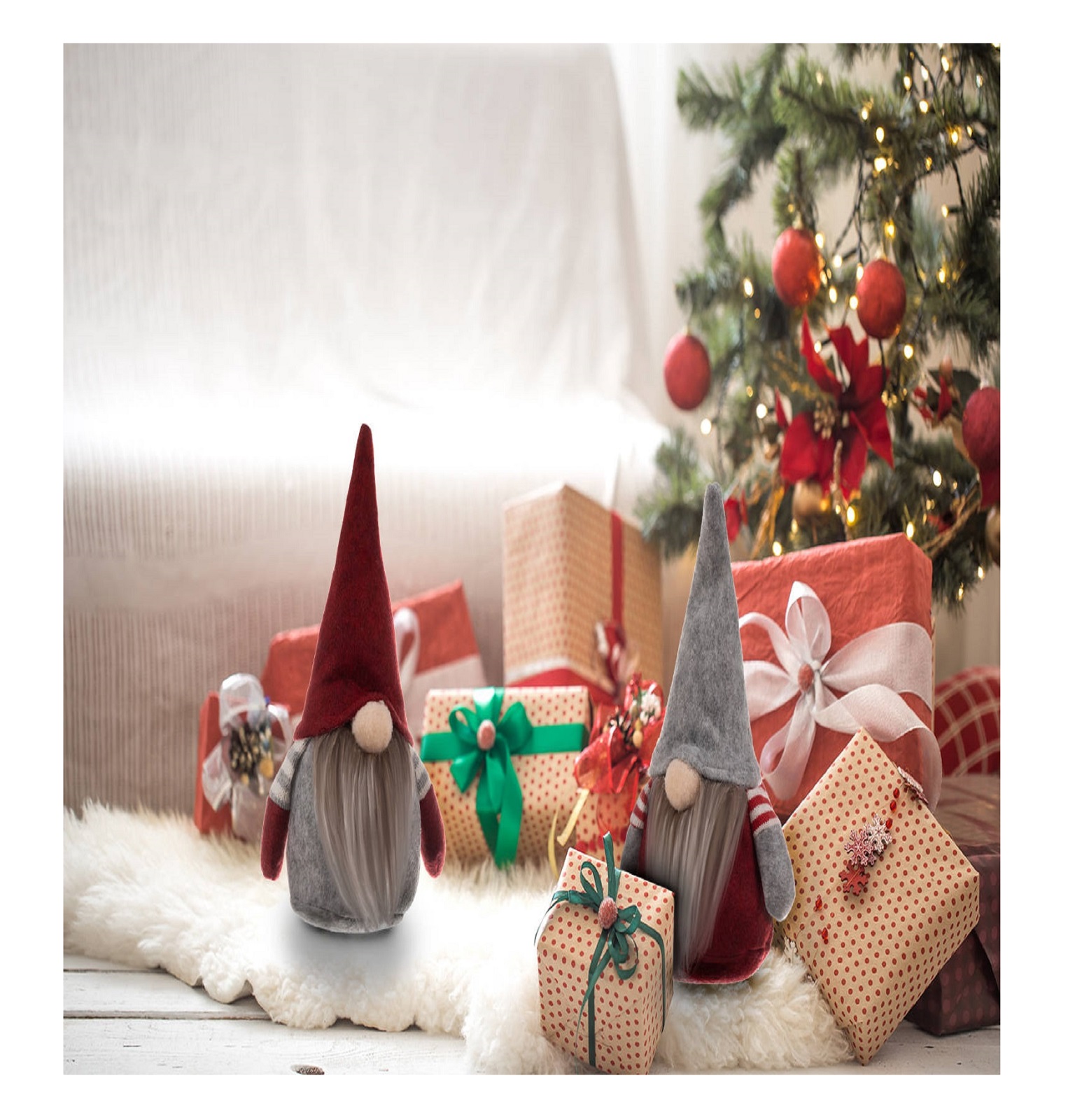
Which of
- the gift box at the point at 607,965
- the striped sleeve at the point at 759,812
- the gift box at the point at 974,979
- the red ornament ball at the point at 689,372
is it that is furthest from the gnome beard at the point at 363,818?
the red ornament ball at the point at 689,372

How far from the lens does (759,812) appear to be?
2.52 feet

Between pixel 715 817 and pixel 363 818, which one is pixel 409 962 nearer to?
pixel 363 818

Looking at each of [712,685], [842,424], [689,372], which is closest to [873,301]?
[842,424]

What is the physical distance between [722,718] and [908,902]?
20 centimetres

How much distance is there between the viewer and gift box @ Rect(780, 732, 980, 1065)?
0.76m

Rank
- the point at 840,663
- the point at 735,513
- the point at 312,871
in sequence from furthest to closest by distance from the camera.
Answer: the point at 735,513, the point at 840,663, the point at 312,871

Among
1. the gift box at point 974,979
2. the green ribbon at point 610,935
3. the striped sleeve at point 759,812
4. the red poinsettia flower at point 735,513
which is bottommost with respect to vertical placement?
the gift box at point 974,979

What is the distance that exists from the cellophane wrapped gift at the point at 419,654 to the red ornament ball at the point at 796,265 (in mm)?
511

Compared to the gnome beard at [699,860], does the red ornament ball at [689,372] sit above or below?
above

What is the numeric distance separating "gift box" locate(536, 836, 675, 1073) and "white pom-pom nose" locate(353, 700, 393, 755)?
0.18m

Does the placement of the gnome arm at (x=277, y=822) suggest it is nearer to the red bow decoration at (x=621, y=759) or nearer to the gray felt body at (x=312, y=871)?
the gray felt body at (x=312, y=871)

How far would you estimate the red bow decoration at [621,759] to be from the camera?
95 centimetres

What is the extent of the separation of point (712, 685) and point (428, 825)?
0.27 meters
